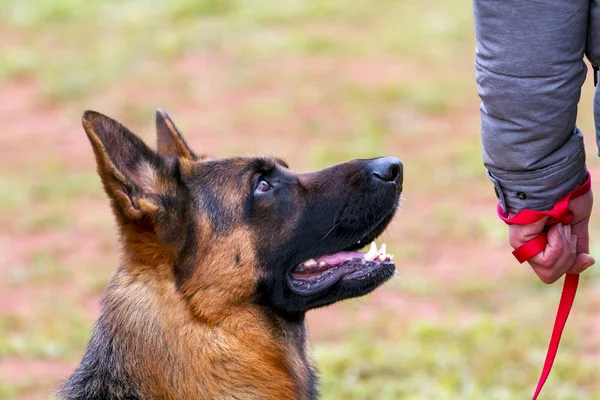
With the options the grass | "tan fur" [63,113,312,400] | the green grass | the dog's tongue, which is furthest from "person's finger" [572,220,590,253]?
the green grass

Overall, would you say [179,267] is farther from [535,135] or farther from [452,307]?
[452,307]

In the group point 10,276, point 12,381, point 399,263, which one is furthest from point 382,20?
point 12,381

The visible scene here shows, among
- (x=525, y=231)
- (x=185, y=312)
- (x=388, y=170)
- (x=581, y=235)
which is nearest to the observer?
(x=525, y=231)

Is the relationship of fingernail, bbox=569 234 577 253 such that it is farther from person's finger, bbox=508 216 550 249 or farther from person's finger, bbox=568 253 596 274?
person's finger, bbox=508 216 550 249

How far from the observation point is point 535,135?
3447 mm

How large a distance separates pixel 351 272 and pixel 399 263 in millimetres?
3908

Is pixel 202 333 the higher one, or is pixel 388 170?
pixel 388 170

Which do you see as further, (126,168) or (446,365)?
(446,365)

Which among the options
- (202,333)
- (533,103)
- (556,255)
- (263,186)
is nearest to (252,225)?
(263,186)

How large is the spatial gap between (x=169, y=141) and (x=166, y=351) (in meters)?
1.15

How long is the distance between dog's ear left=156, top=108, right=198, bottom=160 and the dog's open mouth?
78 cm

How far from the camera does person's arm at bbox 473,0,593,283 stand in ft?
10.9

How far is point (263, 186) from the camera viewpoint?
4.36m

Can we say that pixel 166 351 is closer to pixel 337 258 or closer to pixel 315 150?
pixel 337 258
